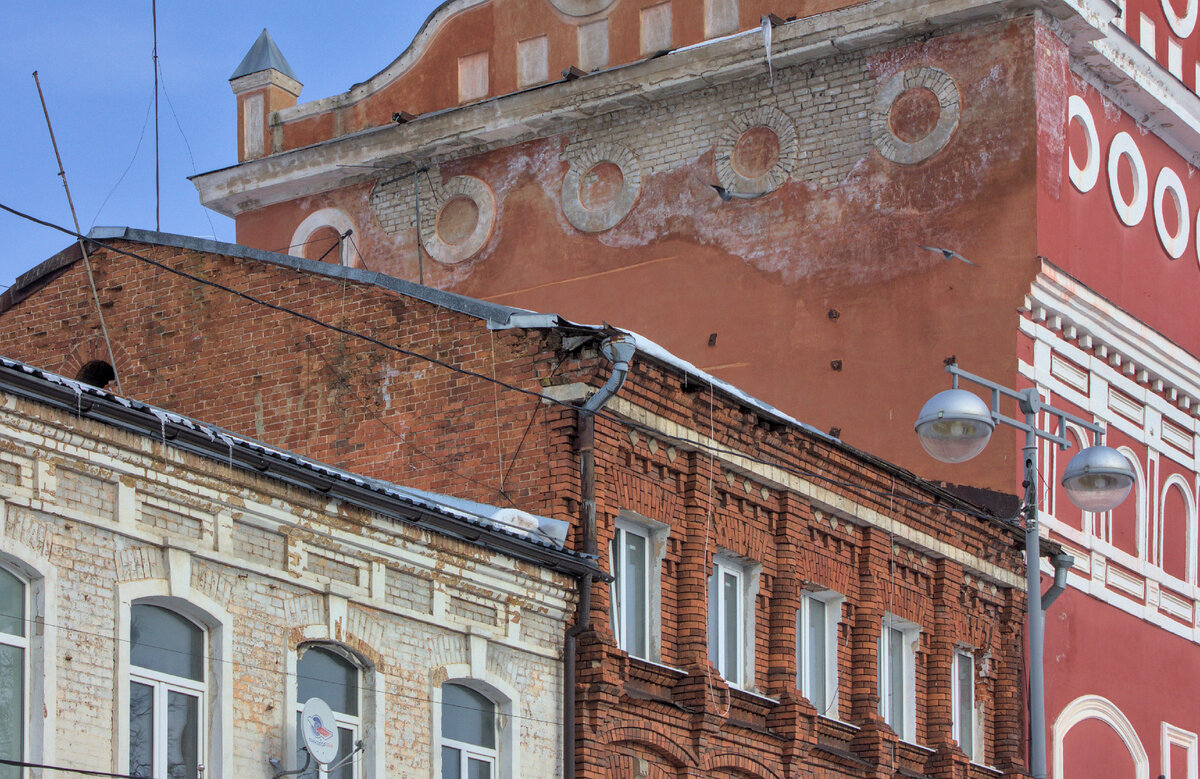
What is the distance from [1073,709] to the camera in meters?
31.5

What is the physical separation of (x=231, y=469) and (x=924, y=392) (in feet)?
50.3

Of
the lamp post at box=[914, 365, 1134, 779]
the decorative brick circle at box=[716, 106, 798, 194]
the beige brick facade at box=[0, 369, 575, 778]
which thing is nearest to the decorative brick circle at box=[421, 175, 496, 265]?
the decorative brick circle at box=[716, 106, 798, 194]

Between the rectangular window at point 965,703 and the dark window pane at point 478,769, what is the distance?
32.3 feet

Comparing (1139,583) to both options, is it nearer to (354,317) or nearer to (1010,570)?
(1010,570)

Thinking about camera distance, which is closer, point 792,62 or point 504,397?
point 504,397

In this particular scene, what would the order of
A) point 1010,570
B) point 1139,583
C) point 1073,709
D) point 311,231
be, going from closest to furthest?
point 1010,570 < point 1073,709 < point 1139,583 < point 311,231

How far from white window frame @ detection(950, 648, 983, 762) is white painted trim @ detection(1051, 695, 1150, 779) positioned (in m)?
2.41

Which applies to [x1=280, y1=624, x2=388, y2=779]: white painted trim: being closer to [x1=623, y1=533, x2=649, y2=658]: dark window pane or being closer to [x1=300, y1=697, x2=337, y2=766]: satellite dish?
[x1=300, y1=697, x2=337, y2=766]: satellite dish

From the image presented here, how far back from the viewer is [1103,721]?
3234cm

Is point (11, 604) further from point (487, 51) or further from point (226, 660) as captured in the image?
point (487, 51)

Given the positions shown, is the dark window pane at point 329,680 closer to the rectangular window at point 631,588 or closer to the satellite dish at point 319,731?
the satellite dish at point 319,731

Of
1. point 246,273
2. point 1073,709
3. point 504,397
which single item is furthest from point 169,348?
point 1073,709

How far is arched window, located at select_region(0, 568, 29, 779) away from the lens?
15.6 metres

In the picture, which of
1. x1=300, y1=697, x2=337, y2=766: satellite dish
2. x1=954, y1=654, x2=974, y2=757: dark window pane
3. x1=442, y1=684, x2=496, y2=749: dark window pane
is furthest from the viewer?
x1=954, y1=654, x2=974, y2=757: dark window pane
